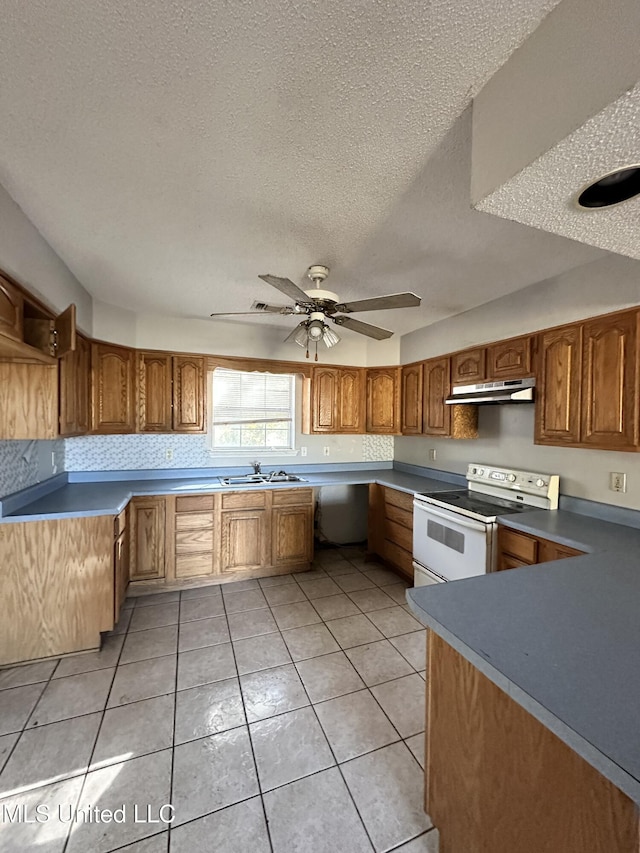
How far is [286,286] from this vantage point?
1821 mm

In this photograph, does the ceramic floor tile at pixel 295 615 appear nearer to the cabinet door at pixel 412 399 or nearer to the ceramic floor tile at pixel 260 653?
the ceramic floor tile at pixel 260 653

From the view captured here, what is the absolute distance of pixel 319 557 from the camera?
3869mm

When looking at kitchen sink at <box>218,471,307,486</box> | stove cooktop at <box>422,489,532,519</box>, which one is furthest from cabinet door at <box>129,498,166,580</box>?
stove cooktop at <box>422,489,532,519</box>

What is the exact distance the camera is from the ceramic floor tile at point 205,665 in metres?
2.03

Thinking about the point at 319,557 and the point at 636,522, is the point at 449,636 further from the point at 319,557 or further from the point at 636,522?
the point at 319,557

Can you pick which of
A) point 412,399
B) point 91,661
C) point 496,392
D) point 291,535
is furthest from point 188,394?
point 496,392

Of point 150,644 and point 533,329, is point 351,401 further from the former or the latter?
point 150,644

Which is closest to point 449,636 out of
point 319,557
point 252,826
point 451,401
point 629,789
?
point 629,789

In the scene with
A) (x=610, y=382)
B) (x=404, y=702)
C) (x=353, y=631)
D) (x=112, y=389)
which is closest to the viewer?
(x=404, y=702)

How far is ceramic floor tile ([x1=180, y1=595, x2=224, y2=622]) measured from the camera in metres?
2.70

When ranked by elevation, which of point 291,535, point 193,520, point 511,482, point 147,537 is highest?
point 511,482

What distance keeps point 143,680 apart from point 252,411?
2.46m

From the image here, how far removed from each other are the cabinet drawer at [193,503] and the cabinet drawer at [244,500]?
0.13 meters

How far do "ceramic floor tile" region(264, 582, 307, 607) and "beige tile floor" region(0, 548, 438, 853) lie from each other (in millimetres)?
227
